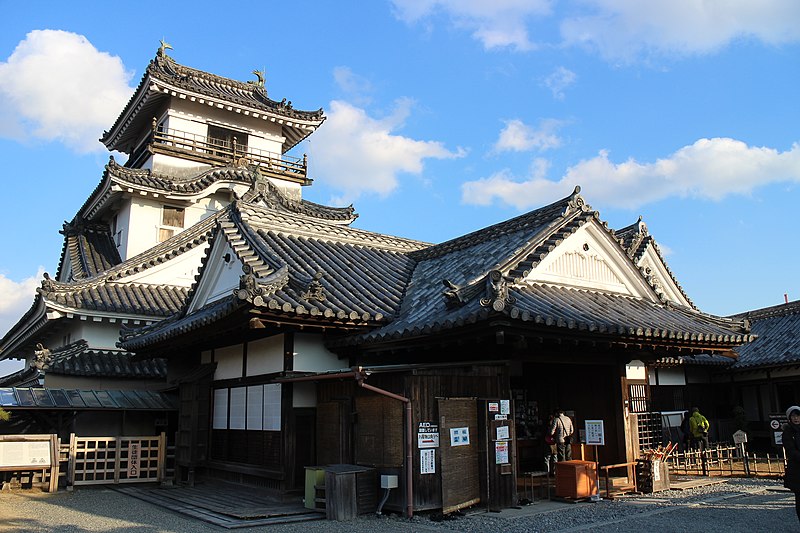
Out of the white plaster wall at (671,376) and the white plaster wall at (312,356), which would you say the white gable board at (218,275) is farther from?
the white plaster wall at (671,376)

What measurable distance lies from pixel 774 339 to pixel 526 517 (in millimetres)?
20498

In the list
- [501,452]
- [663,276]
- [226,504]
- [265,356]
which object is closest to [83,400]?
Answer: [265,356]

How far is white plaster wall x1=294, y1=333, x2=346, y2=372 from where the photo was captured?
13.1 metres

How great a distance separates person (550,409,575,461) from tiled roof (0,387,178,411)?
34.5 ft

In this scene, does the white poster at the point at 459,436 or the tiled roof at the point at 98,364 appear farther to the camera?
the tiled roof at the point at 98,364

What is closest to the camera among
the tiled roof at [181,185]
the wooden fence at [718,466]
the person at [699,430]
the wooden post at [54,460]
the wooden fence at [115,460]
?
the wooden post at [54,460]

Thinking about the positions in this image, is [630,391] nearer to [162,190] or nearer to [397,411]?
[397,411]

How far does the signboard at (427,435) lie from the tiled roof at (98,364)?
1269cm

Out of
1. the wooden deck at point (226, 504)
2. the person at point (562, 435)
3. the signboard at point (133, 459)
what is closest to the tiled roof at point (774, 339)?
the person at point (562, 435)

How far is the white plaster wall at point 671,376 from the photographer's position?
946 inches

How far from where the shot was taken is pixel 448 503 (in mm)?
10836

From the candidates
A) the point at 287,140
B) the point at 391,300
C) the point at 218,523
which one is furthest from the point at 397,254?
the point at 287,140

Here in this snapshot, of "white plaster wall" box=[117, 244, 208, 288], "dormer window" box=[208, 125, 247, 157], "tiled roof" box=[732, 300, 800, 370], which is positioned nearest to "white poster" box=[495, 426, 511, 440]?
"white plaster wall" box=[117, 244, 208, 288]

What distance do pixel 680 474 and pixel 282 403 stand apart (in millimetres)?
11069
